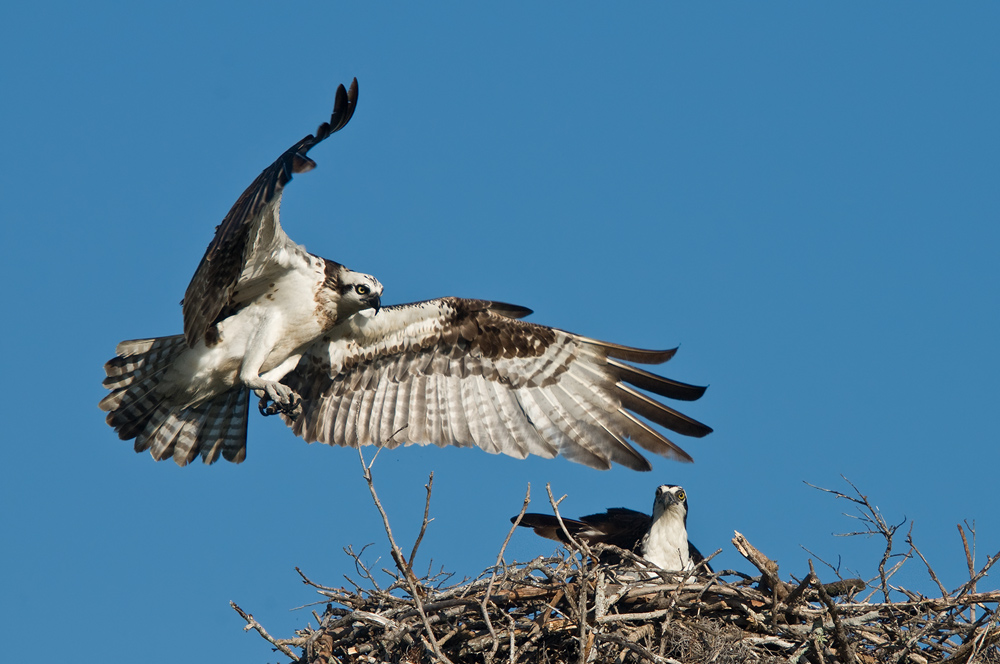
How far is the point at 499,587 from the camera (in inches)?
258

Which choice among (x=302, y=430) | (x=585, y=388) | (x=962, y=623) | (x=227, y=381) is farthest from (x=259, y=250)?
(x=962, y=623)

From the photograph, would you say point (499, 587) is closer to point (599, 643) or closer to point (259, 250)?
point (599, 643)

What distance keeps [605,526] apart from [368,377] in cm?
257

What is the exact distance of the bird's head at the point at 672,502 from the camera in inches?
319

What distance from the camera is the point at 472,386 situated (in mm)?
9617

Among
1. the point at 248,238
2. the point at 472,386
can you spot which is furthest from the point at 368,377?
the point at 248,238

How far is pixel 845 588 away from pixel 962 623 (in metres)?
0.68

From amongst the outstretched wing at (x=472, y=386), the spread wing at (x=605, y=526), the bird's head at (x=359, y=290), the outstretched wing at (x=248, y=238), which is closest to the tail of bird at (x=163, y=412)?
the outstretched wing at (x=472, y=386)

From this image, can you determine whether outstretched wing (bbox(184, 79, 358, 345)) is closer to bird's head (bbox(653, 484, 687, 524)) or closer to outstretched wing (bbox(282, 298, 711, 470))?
outstretched wing (bbox(282, 298, 711, 470))

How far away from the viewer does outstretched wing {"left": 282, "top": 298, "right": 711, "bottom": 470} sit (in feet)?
30.3

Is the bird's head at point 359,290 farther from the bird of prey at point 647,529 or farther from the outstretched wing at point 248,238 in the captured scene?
the bird of prey at point 647,529

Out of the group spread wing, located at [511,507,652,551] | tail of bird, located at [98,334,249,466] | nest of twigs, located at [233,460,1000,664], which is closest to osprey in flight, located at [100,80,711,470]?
tail of bird, located at [98,334,249,466]

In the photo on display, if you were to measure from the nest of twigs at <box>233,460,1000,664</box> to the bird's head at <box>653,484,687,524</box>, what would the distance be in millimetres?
1291

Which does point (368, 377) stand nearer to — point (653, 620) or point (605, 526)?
point (605, 526)
